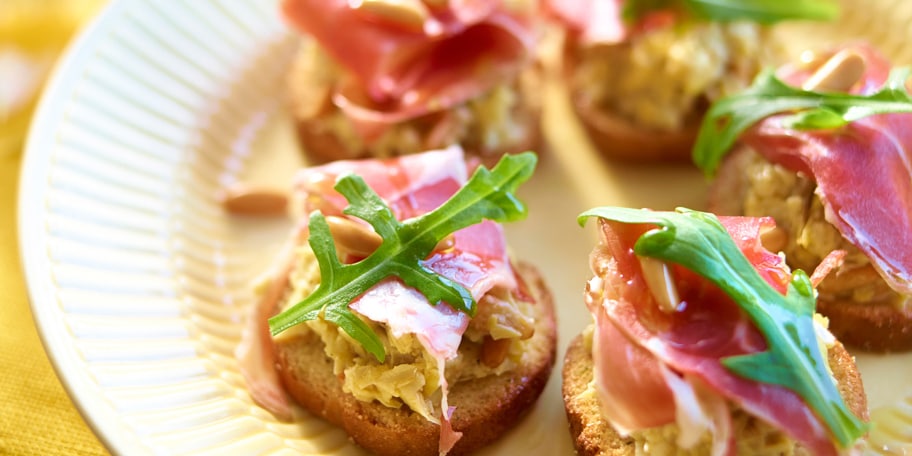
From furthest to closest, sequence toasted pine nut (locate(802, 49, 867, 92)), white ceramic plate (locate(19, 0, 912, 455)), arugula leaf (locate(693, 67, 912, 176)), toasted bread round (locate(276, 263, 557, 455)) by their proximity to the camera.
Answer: toasted pine nut (locate(802, 49, 867, 92)) < arugula leaf (locate(693, 67, 912, 176)) < white ceramic plate (locate(19, 0, 912, 455)) < toasted bread round (locate(276, 263, 557, 455))

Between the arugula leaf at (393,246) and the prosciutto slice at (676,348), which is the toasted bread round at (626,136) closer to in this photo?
the arugula leaf at (393,246)

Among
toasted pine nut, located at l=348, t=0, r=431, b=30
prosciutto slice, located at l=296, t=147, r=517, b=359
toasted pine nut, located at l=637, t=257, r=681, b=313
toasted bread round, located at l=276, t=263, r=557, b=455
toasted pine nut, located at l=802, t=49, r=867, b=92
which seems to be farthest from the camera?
toasted pine nut, located at l=348, t=0, r=431, b=30

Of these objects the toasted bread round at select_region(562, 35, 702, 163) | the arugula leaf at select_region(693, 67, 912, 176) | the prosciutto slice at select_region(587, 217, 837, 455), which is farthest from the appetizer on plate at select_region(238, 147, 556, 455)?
the toasted bread round at select_region(562, 35, 702, 163)

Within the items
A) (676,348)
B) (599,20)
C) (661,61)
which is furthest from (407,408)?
(599,20)

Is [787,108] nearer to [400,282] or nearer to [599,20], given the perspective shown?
[599,20]

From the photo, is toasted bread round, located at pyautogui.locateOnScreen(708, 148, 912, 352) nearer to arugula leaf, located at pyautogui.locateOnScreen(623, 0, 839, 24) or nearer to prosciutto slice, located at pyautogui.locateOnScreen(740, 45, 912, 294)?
prosciutto slice, located at pyautogui.locateOnScreen(740, 45, 912, 294)

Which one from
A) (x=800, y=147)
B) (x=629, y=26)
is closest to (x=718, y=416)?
(x=800, y=147)

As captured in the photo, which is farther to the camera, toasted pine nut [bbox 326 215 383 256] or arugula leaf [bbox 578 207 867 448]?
toasted pine nut [bbox 326 215 383 256]
